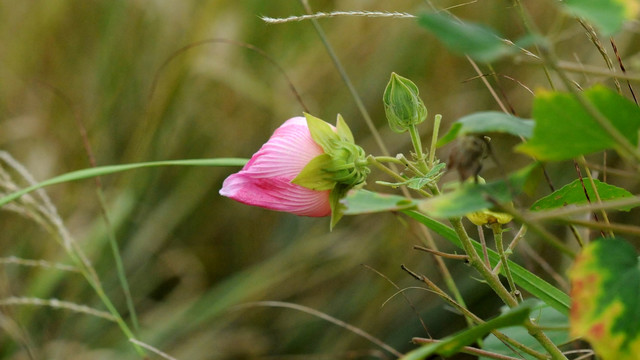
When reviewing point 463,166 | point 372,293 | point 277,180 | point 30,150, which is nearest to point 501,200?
point 463,166

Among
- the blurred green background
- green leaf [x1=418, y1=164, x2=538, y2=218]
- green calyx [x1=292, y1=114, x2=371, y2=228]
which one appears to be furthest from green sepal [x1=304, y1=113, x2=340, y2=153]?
the blurred green background

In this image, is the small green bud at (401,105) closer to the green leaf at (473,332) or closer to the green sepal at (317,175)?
the green sepal at (317,175)

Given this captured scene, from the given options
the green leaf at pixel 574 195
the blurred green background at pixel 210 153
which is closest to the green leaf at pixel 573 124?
the green leaf at pixel 574 195

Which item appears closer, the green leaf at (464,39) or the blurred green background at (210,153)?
the green leaf at (464,39)

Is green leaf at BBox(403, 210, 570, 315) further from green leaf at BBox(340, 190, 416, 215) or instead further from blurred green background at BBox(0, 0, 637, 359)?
blurred green background at BBox(0, 0, 637, 359)

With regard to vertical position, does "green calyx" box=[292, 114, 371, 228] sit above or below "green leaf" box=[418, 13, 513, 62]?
below

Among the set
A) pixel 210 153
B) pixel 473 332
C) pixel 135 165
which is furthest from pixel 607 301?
pixel 210 153

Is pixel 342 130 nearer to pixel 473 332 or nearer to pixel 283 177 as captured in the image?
pixel 283 177
